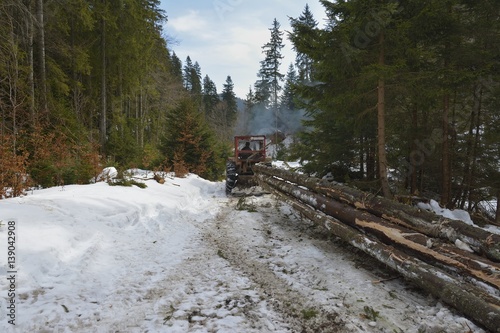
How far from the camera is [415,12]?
716cm

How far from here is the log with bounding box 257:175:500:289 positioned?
3181 mm

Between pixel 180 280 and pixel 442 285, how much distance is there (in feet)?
11.0

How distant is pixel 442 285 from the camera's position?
3.03m

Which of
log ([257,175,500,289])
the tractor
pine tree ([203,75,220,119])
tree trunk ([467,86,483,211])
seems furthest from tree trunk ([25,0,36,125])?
pine tree ([203,75,220,119])

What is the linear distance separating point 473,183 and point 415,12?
675 cm

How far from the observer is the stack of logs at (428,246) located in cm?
285

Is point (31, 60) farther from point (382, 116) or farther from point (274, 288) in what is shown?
point (382, 116)

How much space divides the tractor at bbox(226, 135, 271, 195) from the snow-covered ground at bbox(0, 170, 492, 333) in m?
7.02

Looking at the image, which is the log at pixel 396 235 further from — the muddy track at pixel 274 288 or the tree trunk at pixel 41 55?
the tree trunk at pixel 41 55

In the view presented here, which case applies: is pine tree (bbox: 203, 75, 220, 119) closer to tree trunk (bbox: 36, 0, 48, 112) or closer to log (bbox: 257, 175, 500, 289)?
tree trunk (bbox: 36, 0, 48, 112)

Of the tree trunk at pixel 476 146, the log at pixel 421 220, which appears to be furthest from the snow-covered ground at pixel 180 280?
the tree trunk at pixel 476 146

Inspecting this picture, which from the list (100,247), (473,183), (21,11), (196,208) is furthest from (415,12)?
(21,11)

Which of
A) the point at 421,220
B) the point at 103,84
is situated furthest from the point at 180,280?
the point at 103,84

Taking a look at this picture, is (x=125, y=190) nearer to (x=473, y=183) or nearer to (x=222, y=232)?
(x=222, y=232)
